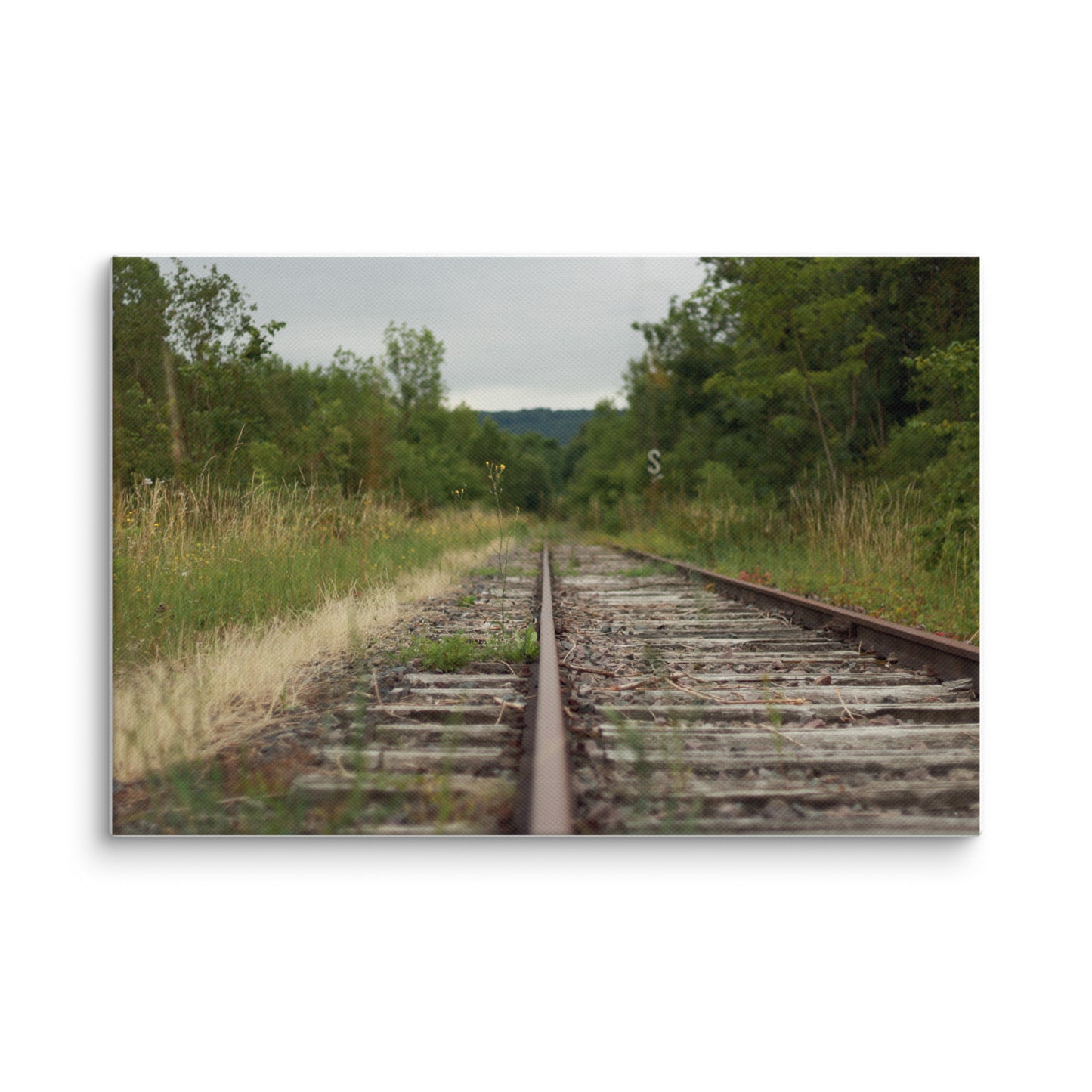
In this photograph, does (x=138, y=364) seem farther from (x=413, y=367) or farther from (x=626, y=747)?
(x=626, y=747)

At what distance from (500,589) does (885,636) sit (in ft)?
10.1

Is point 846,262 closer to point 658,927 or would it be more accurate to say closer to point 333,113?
point 333,113

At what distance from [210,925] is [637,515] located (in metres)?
8.02

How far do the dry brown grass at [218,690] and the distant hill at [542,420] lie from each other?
1.27m

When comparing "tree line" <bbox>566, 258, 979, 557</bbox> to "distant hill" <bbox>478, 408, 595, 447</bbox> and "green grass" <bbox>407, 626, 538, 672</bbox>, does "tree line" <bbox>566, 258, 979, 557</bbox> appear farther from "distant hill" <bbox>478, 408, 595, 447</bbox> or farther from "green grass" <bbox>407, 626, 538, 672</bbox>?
"green grass" <bbox>407, 626, 538, 672</bbox>

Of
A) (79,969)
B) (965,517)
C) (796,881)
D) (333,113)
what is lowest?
(79,969)

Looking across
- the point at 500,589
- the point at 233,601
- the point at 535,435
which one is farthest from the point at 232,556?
the point at 500,589

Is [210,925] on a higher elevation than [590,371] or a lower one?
lower

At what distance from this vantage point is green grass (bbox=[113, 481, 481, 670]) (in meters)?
3.84

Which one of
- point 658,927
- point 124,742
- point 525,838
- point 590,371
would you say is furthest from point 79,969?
point 590,371

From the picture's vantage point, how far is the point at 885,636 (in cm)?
407

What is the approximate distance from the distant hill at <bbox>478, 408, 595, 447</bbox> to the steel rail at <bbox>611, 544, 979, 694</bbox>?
1.62 metres

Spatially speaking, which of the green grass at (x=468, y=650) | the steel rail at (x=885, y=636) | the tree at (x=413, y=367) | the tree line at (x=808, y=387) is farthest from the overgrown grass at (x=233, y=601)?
the steel rail at (x=885, y=636)

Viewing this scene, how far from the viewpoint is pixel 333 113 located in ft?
12.8
